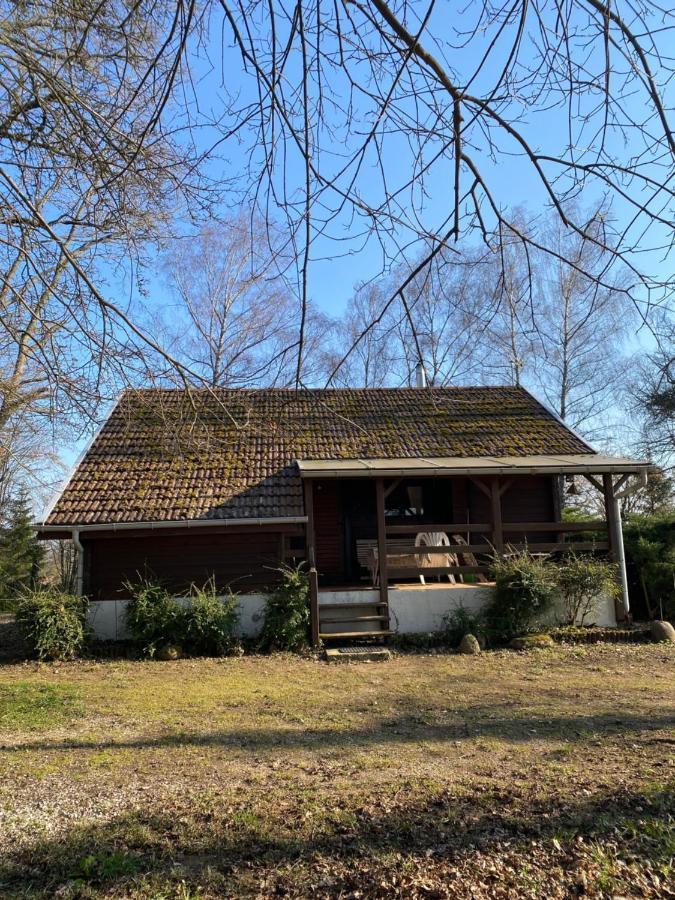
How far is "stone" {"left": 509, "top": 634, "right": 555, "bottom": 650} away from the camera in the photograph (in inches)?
404

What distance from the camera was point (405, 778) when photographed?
4367mm

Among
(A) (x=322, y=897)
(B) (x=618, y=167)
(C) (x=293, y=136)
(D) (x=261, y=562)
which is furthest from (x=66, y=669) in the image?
(B) (x=618, y=167)

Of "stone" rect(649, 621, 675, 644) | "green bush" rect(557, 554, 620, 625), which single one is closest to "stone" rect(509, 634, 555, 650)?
"green bush" rect(557, 554, 620, 625)

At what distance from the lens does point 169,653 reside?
33.3 ft

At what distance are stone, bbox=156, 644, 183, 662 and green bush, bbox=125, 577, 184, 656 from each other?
8 centimetres

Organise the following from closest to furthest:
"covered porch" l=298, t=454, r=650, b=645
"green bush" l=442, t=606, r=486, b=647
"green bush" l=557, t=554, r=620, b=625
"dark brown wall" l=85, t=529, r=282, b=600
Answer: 1. "green bush" l=442, t=606, r=486, b=647
2. "green bush" l=557, t=554, r=620, b=625
3. "covered porch" l=298, t=454, r=650, b=645
4. "dark brown wall" l=85, t=529, r=282, b=600

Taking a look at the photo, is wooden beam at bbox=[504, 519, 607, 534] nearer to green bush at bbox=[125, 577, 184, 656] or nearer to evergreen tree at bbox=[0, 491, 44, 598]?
green bush at bbox=[125, 577, 184, 656]

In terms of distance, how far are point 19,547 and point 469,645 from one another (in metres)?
19.8

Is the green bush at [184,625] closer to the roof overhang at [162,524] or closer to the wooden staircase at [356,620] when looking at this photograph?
the roof overhang at [162,524]

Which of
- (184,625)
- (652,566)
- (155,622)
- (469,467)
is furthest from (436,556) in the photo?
(155,622)

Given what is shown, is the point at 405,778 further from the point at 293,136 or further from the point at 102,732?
the point at 293,136

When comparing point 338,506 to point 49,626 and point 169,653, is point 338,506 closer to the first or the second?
point 169,653

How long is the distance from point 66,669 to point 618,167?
31.8 ft

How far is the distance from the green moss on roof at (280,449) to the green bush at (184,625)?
153 cm
